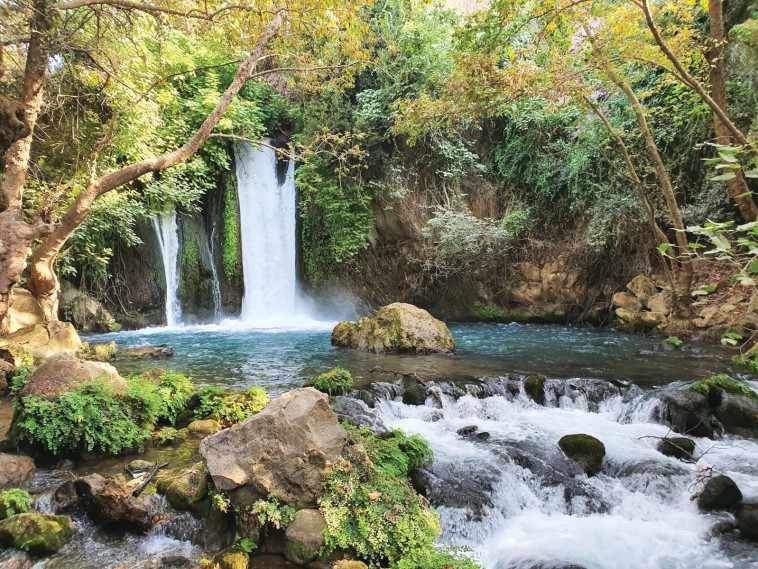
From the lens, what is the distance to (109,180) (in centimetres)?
665

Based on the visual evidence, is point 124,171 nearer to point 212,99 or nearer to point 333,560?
point 333,560

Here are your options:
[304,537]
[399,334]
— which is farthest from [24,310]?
[304,537]

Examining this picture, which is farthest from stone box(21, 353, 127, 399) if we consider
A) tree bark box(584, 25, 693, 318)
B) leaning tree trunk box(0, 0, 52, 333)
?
tree bark box(584, 25, 693, 318)

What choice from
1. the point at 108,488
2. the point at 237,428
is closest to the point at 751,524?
the point at 237,428

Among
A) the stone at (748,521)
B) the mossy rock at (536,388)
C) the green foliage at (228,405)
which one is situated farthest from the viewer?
the mossy rock at (536,388)

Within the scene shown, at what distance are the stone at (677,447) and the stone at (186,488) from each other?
5.34m

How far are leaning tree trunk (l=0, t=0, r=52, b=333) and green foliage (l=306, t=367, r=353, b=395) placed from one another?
15.5 ft

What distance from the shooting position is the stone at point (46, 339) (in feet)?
24.6

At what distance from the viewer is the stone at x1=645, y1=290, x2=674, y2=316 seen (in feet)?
40.5

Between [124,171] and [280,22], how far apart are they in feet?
11.9

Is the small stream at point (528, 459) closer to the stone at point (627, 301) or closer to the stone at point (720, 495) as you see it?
the stone at point (720, 495)

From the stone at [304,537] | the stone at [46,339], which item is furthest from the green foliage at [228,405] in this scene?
the stone at [46,339]

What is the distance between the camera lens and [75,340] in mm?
8430

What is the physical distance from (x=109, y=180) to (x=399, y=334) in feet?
22.4
